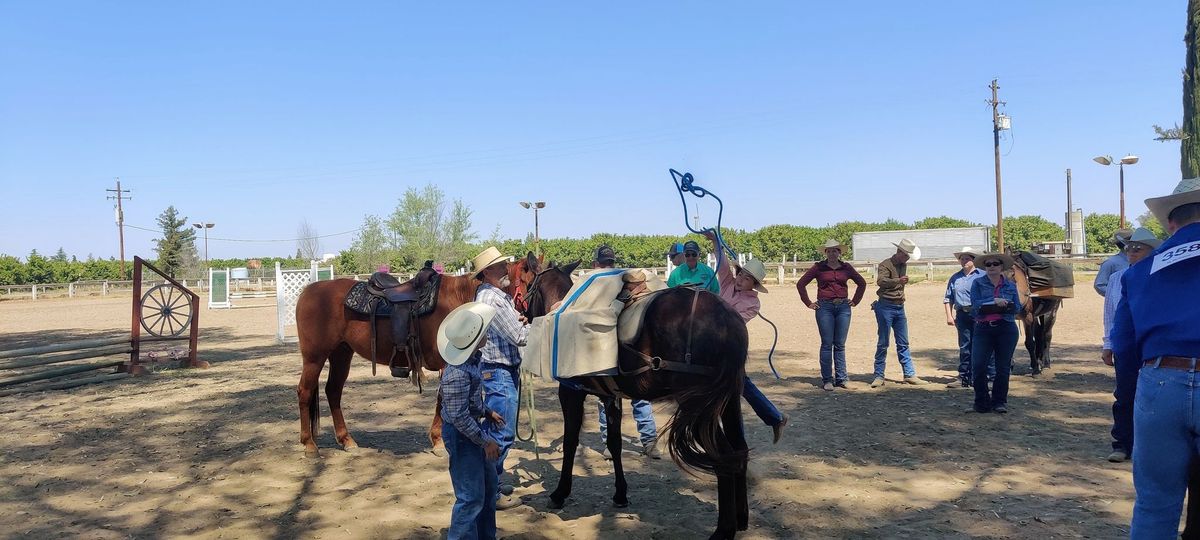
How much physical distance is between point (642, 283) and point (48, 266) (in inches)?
2069

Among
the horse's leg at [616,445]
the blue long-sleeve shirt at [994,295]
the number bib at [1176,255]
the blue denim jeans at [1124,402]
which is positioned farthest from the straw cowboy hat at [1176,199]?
the blue long-sleeve shirt at [994,295]

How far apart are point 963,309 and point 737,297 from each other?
3765 millimetres

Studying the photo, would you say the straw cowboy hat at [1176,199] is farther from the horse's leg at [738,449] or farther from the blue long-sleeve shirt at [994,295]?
the blue long-sleeve shirt at [994,295]

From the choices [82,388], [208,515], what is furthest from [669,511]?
[82,388]

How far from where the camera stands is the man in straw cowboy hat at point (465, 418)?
3.36 m

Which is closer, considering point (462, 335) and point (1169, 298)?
point (1169, 298)

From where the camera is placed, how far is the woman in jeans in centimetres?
832

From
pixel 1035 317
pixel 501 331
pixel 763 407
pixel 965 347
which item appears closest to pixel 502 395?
pixel 501 331

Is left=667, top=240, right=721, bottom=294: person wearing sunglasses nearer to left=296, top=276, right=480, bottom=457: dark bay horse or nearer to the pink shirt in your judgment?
the pink shirt

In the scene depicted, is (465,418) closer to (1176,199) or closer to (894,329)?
(1176,199)

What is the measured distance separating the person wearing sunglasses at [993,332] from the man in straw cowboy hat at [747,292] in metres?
2.14

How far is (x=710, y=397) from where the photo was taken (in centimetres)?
393

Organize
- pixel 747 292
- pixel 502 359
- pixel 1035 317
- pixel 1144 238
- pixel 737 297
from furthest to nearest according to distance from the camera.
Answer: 1. pixel 1035 317
2. pixel 747 292
3. pixel 737 297
4. pixel 1144 238
5. pixel 502 359

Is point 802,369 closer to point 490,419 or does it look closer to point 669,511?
point 669,511
